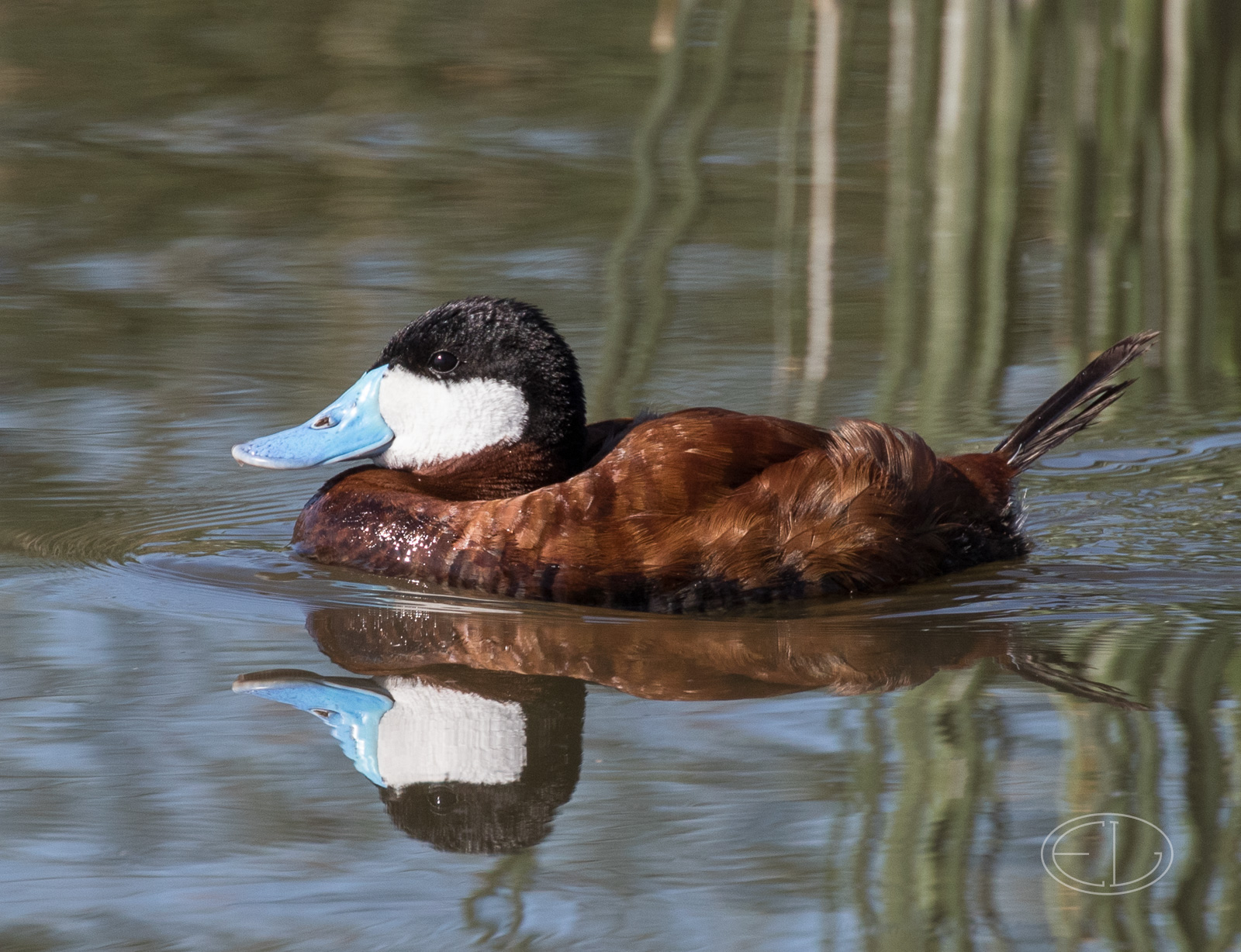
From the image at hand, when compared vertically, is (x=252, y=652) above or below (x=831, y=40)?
below

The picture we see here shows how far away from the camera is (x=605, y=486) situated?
4.29 metres

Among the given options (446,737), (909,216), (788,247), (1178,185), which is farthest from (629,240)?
(446,737)

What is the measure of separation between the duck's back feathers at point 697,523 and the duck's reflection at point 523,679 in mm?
130

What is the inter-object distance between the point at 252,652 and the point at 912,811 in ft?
4.99

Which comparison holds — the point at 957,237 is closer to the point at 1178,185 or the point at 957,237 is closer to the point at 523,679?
the point at 1178,185

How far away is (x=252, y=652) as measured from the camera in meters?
3.89

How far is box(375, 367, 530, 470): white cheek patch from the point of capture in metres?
4.56

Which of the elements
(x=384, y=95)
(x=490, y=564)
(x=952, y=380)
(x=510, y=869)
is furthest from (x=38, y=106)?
(x=510, y=869)

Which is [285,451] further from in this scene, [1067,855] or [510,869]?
[1067,855]

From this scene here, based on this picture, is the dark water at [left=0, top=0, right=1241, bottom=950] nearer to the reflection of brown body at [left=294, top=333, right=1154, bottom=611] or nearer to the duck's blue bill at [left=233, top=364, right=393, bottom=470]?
the reflection of brown body at [left=294, top=333, right=1154, bottom=611]

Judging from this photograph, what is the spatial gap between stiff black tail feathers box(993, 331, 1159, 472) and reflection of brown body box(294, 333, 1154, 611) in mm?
272
